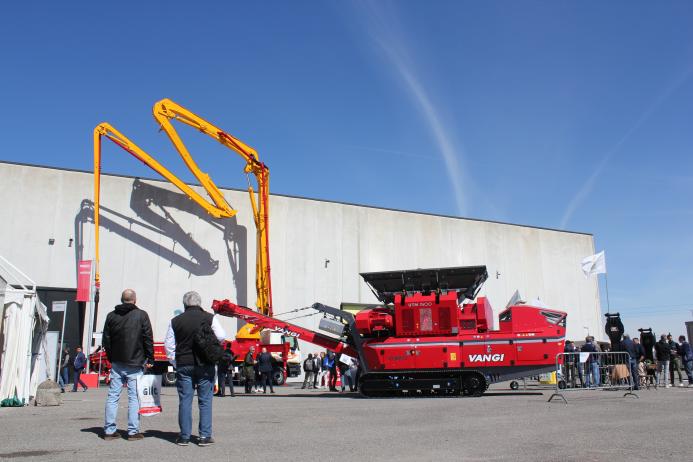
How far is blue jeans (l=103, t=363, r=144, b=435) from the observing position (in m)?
7.09

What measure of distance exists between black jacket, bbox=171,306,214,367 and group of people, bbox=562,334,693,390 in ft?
36.2

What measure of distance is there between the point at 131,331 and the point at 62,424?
285 cm

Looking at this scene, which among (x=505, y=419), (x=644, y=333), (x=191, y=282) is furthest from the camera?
(x=191, y=282)

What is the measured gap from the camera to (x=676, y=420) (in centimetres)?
909

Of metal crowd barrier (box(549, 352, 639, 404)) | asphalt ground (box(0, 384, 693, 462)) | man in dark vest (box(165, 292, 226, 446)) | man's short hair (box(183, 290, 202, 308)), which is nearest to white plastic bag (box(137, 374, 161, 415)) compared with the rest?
asphalt ground (box(0, 384, 693, 462))

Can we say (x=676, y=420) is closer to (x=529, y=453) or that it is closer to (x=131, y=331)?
(x=529, y=453)

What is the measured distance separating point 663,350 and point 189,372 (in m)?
16.6

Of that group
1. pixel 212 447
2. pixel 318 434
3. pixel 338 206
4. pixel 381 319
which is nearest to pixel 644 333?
pixel 381 319

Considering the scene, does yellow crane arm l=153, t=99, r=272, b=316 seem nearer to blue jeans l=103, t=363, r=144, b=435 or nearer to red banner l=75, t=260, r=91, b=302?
red banner l=75, t=260, r=91, b=302

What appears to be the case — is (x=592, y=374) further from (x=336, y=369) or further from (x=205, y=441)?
(x=205, y=441)

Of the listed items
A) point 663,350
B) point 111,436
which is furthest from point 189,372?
point 663,350

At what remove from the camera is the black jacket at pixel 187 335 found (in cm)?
679

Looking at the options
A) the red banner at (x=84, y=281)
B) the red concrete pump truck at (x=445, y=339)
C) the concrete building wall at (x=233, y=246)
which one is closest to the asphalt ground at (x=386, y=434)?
the red concrete pump truck at (x=445, y=339)

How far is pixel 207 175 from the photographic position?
1252 inches
